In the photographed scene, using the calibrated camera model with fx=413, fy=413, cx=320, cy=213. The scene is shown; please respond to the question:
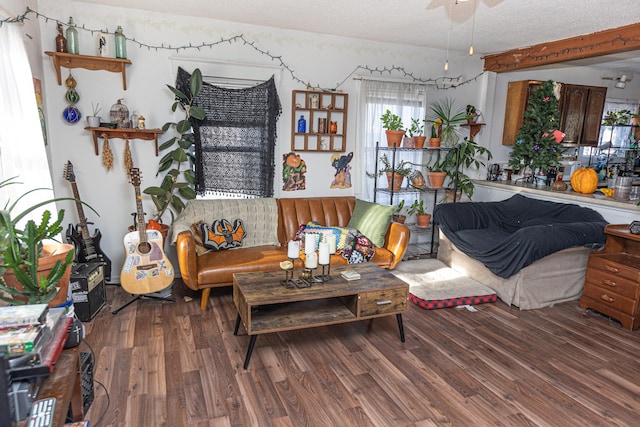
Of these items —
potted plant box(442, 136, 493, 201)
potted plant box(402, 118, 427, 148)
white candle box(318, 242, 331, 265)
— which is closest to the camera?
white candle box(318, 242, 331, 265)

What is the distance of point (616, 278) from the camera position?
3.25m

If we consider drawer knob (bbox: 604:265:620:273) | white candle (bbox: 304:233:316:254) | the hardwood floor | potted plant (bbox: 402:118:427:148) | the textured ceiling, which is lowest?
the hardwood floor

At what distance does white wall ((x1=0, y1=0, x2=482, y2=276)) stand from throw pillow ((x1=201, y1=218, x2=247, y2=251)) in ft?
2.57

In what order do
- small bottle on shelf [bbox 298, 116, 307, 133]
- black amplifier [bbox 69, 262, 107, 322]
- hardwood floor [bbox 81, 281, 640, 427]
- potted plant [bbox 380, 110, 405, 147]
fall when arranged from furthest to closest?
potted plant [bbox 380, 110, 405, 147], small bottle on shelf [bbox 298, 116, 307, 133], black amplifier [bbox 69, 262, 107, 322], hardwood floor [bbox 81, 281, 640, 427]

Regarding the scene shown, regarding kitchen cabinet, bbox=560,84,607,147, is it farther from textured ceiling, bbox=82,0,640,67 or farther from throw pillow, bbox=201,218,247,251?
throw pillow, bbox=201,218,247,251

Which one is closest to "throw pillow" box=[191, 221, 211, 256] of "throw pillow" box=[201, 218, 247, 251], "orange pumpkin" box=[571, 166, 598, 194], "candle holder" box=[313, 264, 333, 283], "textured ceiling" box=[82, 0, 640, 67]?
"throw pillow" box=[201, 218, 247, 251]

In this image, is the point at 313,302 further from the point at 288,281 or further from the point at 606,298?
the point at 606,298

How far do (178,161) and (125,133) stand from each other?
1.76ft

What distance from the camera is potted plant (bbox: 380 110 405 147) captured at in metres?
4.56

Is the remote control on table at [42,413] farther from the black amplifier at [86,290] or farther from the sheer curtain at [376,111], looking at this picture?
the sheer curtain at [376,111]

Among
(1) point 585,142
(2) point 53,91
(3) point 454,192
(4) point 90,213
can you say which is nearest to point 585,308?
(3) point 454,192

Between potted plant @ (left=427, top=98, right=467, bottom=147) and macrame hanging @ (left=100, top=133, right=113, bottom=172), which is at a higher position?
potted plant @ (left=427, top=98, right=467, bottom=147)

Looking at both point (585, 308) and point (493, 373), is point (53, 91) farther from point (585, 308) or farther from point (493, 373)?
point (585, 308)

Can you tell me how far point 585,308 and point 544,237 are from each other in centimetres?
76
